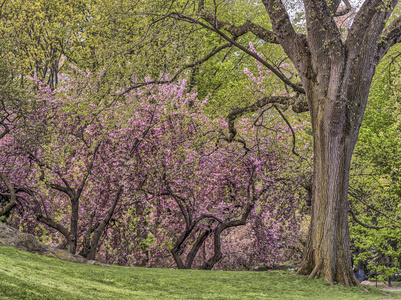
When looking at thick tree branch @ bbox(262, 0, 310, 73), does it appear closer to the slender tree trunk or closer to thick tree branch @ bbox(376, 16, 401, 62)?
thick tree branch @ bbox(376, 16, 401, 62)

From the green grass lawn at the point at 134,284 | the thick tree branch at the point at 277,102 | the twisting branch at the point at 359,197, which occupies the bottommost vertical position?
the green grass lawn at the point at 134,284

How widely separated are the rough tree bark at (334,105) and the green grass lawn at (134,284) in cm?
76

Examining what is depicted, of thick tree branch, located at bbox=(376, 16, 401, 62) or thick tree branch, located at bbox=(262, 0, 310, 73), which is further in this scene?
thick tree branch, located at bbox=(262, 0, 310, 73)

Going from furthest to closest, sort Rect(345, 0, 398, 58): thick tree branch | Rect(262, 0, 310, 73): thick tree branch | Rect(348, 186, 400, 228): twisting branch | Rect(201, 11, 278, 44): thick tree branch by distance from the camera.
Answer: Rect(348, 186, 400, 228): twisting branch < Rect(201, 11, 278, 44): thick tree branch < Rect(262, 0, 310, 73): thick tree branch < Rect(345, 0, 398, 58): thick tree branch

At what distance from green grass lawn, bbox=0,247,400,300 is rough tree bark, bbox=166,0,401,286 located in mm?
758

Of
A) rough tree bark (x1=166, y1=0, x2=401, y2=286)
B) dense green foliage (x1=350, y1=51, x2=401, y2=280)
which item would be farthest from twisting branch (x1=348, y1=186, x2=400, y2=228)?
rough tree bark (x1=166, y1=0, x2=401, y2=286)

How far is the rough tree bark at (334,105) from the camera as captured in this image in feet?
32.3

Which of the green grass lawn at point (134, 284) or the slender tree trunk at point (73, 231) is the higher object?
the slender tree trunk at point (73, 231)

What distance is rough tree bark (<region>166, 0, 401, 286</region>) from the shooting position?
986 centimetres

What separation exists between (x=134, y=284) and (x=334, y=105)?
5963 mm

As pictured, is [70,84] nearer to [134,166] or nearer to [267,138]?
[134,166]

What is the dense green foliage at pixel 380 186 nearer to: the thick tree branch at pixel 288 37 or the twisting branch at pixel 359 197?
the twisting branch at pixel 359 197

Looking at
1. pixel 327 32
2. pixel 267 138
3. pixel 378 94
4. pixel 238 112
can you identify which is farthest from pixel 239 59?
pixel 327 32

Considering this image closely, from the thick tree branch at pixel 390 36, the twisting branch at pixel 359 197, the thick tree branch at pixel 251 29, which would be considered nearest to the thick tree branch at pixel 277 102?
the thick tree branch at pixel 251 29
